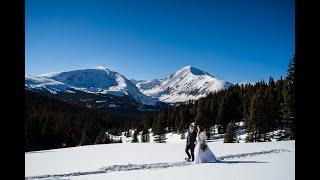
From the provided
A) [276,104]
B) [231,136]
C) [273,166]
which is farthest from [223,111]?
[273,166]

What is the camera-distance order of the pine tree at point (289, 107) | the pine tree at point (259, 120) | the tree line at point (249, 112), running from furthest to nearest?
the pine tree at point (259, 120) < the tree line at point (249, 112) < the pine tree at point (289, 107)

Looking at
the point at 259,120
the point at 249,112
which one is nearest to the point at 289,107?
the point at 259,120

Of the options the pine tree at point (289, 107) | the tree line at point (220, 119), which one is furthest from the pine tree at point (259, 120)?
the pine tree at point (289, 107)

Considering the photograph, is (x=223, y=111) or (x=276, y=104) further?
(x=223, y=111)

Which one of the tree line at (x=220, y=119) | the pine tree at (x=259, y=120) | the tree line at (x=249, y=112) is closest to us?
the tree line at (x=249, y=112)

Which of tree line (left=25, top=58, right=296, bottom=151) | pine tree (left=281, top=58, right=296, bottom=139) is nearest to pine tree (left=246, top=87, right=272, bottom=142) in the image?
tree line (left=25, top=58, right=296, bottom=151)

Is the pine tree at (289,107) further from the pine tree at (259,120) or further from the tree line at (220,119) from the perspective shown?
the pine tree at (259,120)

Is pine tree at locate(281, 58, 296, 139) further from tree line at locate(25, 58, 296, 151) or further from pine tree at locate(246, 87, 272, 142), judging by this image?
pine tree at locate(246, 87, 272, 142)

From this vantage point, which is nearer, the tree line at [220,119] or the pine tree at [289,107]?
the pine tree at [289,107]
